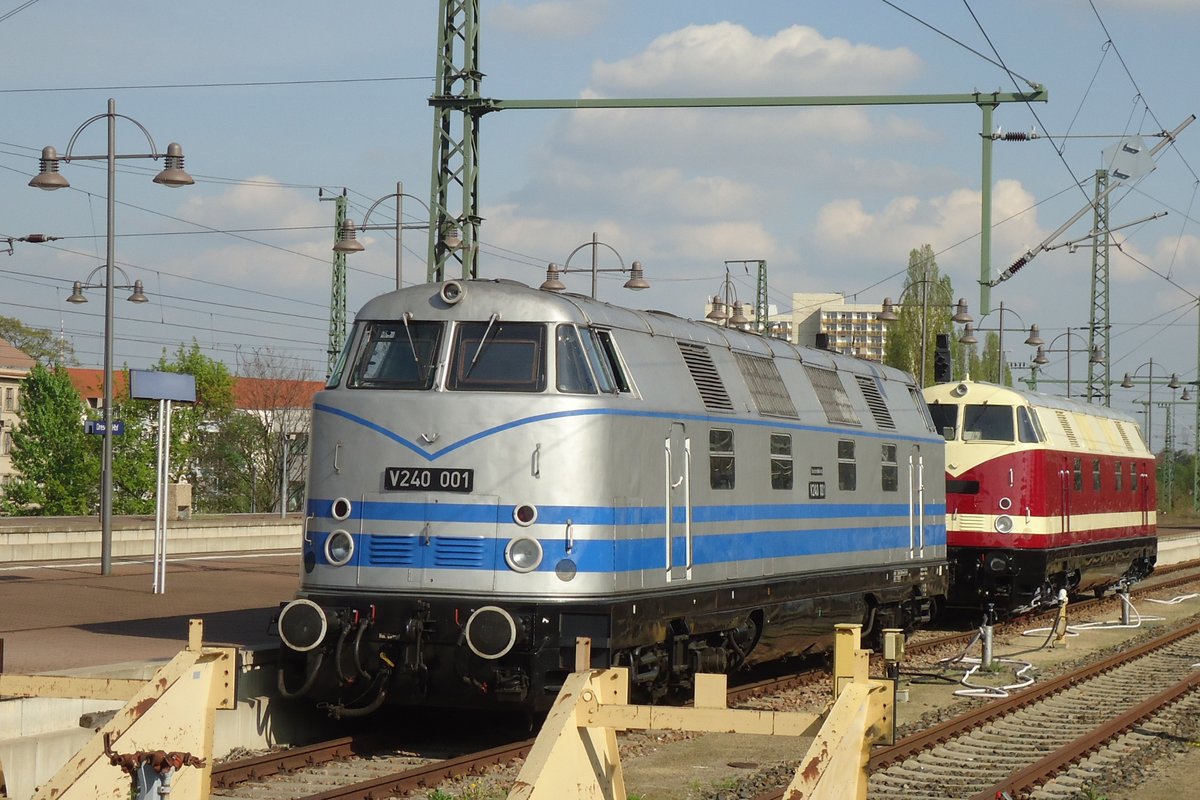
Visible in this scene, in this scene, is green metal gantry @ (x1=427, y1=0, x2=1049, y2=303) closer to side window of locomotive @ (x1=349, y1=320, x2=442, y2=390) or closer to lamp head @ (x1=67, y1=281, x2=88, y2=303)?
side window of locomotive @ (x1=349, y1=320, x2=442, y2=390)

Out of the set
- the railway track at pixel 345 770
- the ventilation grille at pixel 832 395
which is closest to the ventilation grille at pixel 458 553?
the railway track at pixel 345 770

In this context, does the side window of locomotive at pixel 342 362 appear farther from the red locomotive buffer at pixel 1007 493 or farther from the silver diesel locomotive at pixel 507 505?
the red locomotive buffer at pixel 1007 493

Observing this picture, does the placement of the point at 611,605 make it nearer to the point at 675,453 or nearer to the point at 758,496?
the point at 675,453

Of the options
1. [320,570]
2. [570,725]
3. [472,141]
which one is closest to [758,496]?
[320,570]

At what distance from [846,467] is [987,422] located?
332 inches

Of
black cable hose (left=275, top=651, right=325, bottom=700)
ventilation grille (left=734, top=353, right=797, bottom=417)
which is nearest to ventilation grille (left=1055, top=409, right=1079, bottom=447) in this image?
ventilation grille (left=734, top=353, right=797, bottom=417)

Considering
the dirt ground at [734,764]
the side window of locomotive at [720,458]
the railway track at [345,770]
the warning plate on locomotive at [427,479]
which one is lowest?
the dirt ground at [734,764]

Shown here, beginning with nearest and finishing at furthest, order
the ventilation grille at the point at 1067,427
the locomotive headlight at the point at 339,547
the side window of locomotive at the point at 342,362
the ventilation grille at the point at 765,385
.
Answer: the locomotive headlight at the point at 339,547, the side window of locomotive at the point at 342,362, the ventilation grille at the point at 765,385, the ventilation grille at the point at 1067,427

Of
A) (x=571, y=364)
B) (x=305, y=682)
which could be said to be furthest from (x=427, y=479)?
(x=305, y=682)

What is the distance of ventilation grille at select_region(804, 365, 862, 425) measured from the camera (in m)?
18.1

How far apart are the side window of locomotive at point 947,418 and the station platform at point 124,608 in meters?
11.0

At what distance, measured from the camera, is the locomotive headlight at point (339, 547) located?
1292 centimetres

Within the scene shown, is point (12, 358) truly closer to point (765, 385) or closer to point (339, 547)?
point (765, 385)

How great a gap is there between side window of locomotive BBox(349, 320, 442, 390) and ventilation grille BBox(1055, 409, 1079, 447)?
16.9 m
